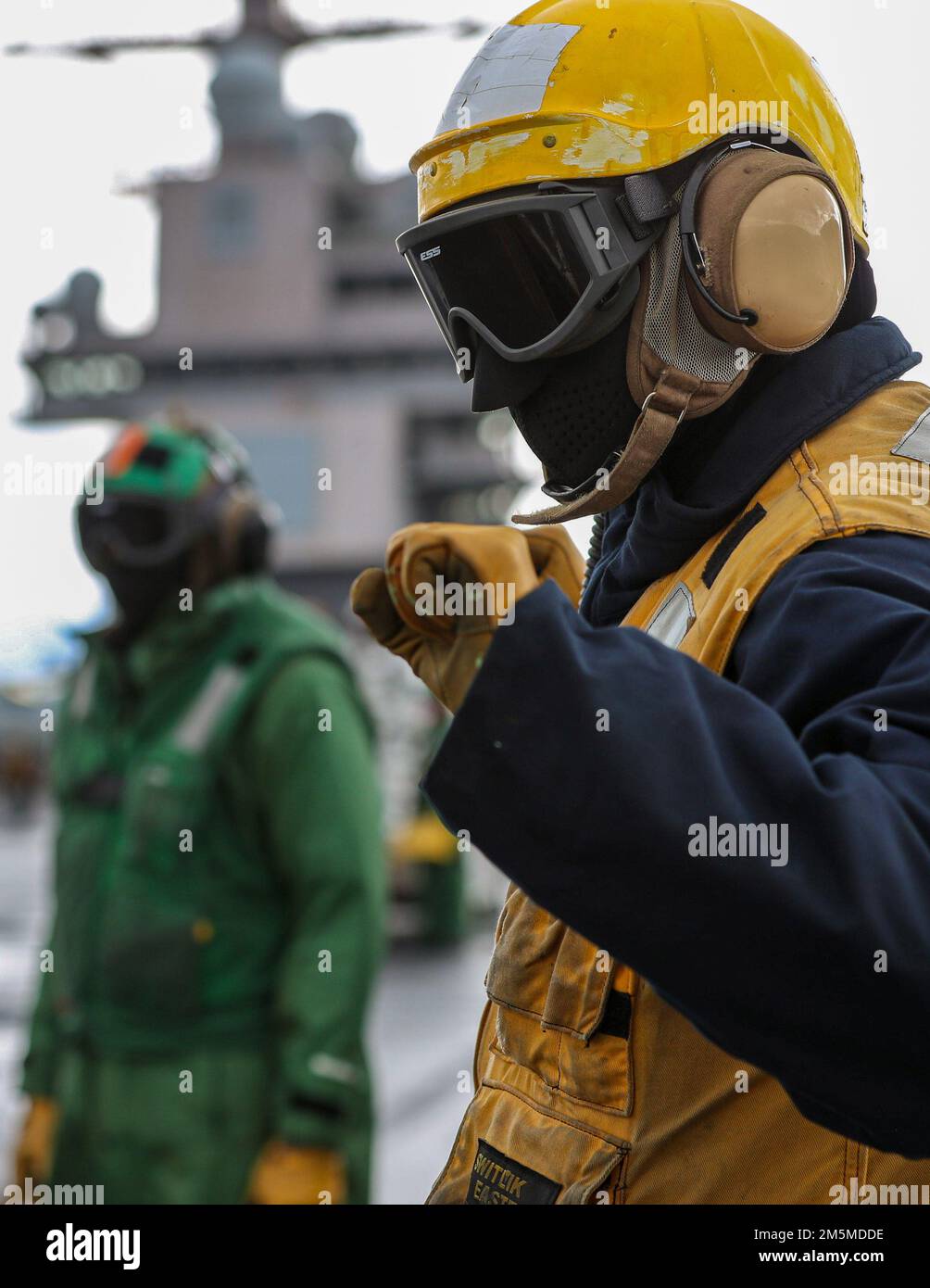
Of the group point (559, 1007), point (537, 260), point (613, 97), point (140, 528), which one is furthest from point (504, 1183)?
point (140, 528)

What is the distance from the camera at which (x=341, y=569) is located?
Result: 4634cm

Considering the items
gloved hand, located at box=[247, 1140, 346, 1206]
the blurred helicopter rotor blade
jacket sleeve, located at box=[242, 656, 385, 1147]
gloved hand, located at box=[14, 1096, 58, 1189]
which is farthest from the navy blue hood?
the blurred helicopter rotor blade

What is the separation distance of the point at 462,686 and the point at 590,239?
22.3 inches

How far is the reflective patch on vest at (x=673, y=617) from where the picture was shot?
1.70 meters

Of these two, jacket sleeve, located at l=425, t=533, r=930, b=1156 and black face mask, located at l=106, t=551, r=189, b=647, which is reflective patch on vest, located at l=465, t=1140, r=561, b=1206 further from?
black face mask, located at l=106, t=551, r=189, b=647

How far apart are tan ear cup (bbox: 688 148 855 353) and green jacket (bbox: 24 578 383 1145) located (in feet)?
7.89

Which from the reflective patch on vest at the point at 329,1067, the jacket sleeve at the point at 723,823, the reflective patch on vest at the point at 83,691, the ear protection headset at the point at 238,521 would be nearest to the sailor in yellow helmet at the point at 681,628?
the jacket sleeve at the point at 723,823

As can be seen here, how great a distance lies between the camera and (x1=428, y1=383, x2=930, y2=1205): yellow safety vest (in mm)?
1571

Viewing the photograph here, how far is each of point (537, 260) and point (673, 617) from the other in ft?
1.27

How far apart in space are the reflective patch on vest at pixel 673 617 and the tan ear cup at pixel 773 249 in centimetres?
26

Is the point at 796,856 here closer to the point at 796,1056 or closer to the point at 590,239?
the point at 796,1056

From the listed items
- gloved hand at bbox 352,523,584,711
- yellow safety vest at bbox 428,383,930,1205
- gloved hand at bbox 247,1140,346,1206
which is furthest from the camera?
gloved hand at bbox 247,1140,346,1206

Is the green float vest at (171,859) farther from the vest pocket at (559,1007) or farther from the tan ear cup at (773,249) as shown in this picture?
the tan ear cup at (773,249)
